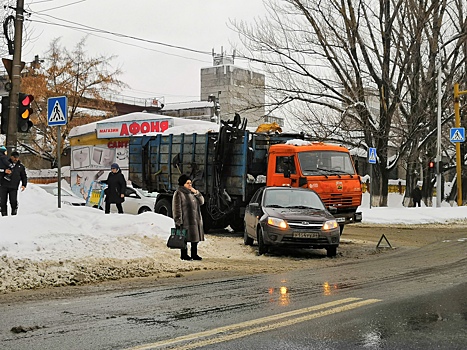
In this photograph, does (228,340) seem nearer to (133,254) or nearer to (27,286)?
(27,286)

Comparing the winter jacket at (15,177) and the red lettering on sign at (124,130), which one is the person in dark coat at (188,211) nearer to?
the winter jacket at (15,177)

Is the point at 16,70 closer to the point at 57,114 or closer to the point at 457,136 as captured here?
the point at 57,114

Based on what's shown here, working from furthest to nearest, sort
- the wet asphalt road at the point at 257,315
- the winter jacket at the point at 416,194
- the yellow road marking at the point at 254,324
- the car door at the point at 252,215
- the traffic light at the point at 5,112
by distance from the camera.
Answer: the winter jacket at the point at 416,194, the traffic light at the point at 5,112, the car door at the point at 252,215, the wet asphalt road at the point at 257,315, the yellow road marking at the point at 254,324

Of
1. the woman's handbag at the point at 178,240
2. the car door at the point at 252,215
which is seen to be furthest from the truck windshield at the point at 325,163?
the woman's handbag at the point at 178,240

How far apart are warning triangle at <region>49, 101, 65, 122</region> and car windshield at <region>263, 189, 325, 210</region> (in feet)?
15.5

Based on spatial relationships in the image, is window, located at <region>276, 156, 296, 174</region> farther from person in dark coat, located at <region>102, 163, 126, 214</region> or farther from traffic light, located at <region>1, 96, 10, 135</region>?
traffic light, located at <region>1, 96, 10, 135</region>

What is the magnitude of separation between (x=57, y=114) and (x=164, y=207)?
746 centimetres

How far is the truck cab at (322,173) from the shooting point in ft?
61.0

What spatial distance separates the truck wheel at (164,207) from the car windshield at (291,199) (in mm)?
6179

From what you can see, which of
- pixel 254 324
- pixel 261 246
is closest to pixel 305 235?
pixel 261 246

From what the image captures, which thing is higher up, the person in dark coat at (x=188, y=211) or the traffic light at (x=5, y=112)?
the traffic light at (x=5, y=112)

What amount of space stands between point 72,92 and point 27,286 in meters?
40.1

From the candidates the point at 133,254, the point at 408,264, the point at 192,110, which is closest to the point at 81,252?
the point at 133,254

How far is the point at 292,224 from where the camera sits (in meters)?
13.9
